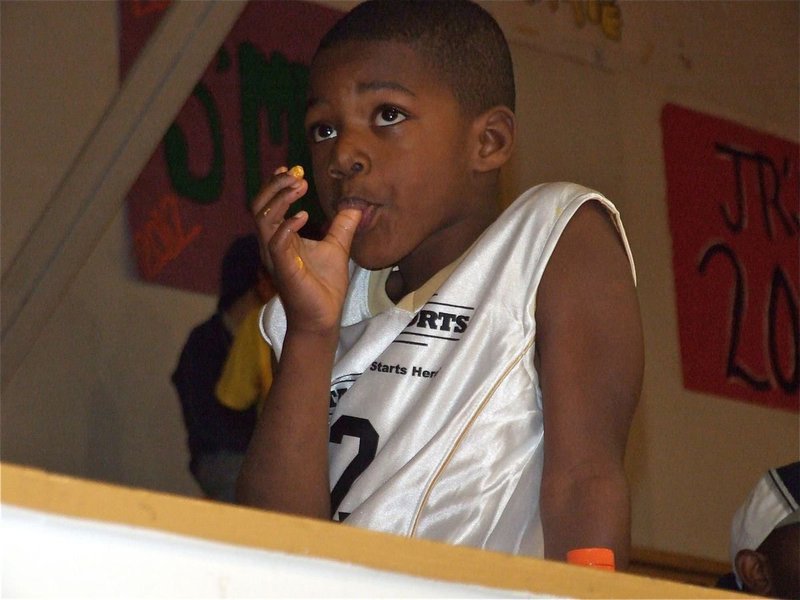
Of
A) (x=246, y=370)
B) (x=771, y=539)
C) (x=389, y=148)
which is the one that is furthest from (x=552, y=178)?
(x=389, y=148)

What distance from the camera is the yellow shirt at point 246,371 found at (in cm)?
261

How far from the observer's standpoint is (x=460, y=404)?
3.71 feet

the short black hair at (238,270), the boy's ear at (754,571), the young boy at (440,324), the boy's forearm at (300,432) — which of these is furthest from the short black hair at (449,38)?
the short black hair at (238,270)

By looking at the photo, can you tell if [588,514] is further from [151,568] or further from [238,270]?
[238,270]

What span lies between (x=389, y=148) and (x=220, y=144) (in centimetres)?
158

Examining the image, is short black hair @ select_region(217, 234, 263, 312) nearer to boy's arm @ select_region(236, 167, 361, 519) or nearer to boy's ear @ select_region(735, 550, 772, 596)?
boy's ear @ select_region(735, 550, 772, 596)

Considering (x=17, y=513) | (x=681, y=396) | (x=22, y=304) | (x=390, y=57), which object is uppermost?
(x=681, y=396)

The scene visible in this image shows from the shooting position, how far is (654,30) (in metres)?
3.37

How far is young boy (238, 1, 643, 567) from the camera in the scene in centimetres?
111

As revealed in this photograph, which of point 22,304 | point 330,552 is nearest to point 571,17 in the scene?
point 22,304

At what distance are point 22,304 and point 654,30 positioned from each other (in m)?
2.02

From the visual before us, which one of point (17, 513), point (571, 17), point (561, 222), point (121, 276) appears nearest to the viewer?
point (17, 513)

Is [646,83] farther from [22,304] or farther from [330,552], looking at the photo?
[330,552]

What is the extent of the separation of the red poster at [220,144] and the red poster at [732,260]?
3.28ft
